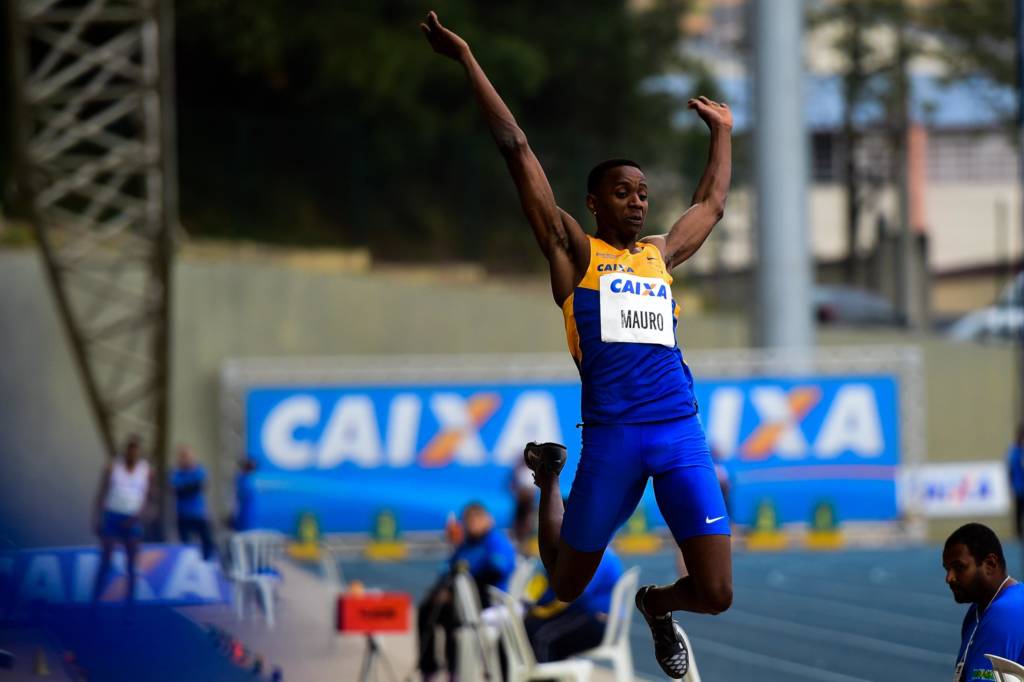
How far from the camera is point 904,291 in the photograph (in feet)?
121

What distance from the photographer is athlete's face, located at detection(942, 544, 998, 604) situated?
6098mm

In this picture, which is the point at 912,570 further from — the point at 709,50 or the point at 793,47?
the point at 709,50

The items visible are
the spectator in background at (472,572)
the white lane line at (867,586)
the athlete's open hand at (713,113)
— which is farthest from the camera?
the white lane line at (867,586)

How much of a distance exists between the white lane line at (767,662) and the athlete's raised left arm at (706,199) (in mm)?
6633

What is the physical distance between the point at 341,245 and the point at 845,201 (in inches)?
502

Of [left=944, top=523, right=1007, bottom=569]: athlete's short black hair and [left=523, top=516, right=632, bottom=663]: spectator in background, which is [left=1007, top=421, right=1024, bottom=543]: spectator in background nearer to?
[left=523, top=516, right=632, bottom=663]: spectator in background

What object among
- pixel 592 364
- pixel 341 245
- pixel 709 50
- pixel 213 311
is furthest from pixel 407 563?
pixel 709 50

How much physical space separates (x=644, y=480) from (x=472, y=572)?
582 centimetres

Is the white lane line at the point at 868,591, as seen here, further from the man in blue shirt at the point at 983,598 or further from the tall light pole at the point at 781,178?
the man in blue shirt at the point at 983,598

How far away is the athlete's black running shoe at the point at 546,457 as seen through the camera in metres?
6.30

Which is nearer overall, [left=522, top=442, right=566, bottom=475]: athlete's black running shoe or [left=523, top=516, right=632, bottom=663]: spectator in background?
[left=522, top=442, right=566, bottom=475]: athlete's black running shoe

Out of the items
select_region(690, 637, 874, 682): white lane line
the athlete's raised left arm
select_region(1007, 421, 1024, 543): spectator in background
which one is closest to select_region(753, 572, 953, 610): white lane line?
select_region(1007, 421, 1024, 543): spectator in background

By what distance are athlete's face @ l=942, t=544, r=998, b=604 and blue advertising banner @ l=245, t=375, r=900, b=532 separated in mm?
18720

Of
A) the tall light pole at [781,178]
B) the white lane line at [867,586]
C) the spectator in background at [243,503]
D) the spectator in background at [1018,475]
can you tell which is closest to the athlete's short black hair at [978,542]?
the white lane line at [867,586]
